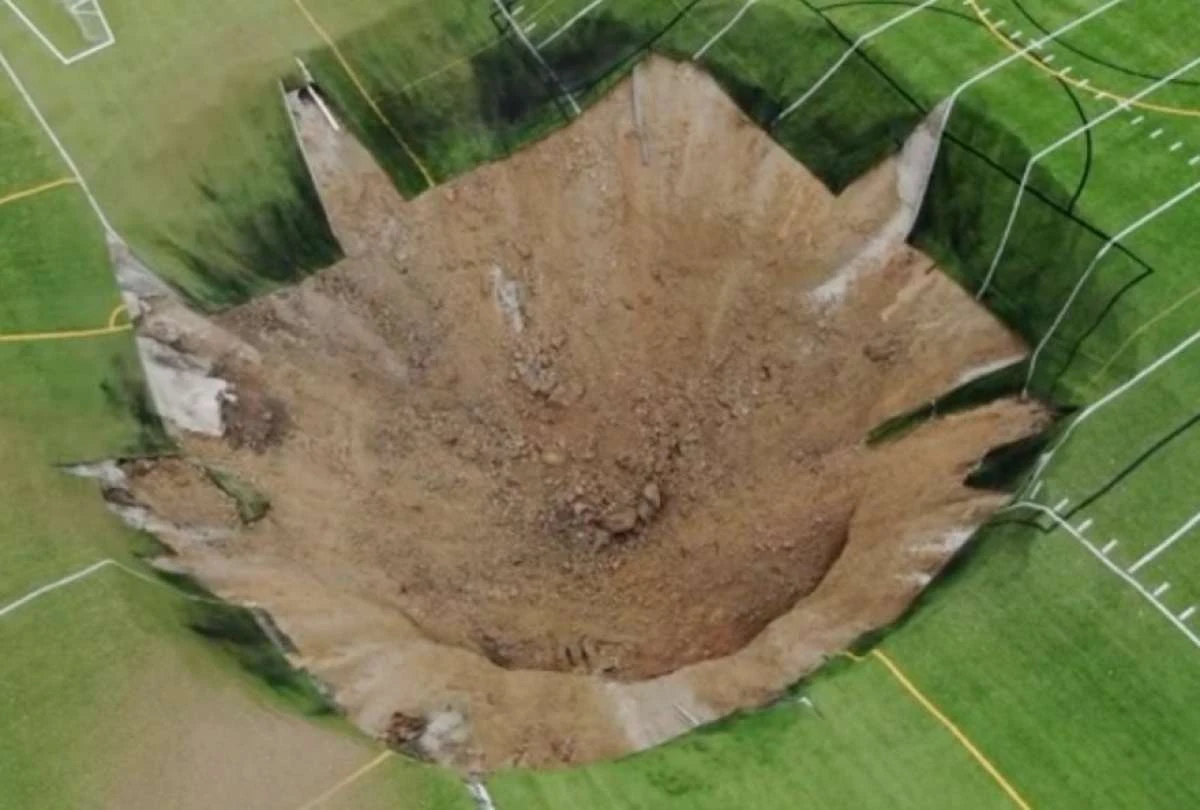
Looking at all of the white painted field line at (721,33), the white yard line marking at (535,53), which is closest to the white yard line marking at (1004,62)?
the white painted field line at (721,33)

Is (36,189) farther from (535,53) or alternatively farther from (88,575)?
(535,53)

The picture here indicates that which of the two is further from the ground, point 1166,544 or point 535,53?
point 535,53

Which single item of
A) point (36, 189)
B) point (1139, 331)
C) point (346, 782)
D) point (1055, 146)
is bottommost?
point (1139, 331)

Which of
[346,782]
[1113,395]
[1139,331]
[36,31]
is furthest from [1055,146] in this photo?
[36,31]

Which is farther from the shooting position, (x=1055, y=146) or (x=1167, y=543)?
(x=1055, y=146)

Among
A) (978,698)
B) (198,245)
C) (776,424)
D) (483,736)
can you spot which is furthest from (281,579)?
(978,698)

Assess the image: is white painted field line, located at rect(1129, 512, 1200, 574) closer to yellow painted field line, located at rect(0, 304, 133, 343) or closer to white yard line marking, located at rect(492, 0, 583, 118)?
white yard line marking, located at rect(492, 0, 583, 118)

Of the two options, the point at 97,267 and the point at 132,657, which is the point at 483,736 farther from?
the point at 97,267
